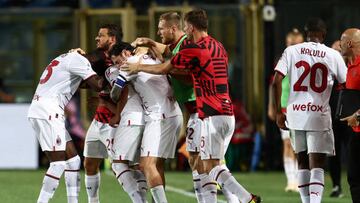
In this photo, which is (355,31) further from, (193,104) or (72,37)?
(72,37)

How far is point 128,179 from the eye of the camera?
1270 centimetres

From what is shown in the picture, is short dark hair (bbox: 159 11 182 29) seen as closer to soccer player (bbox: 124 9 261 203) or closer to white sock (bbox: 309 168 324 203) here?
soccer player (bbox: 124 9 261 203)

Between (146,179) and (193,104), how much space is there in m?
0.99

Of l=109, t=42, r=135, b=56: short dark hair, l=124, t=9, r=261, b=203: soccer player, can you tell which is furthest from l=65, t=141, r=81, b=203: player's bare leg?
l=124, t=9, r=261, b=203: soccer player

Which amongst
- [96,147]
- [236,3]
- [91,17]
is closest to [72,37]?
[91,17]

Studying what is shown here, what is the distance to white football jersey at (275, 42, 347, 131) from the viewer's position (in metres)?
12.9

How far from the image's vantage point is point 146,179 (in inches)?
497

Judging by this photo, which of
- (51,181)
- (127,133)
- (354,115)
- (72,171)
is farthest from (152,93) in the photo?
(354,115)

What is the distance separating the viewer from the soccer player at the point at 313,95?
12.9 m

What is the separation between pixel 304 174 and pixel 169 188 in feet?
15.8

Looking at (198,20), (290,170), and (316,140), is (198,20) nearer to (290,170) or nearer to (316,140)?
(316,140)

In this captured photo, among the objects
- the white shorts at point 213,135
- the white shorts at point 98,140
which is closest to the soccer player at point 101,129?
the white shorts at point 98,140

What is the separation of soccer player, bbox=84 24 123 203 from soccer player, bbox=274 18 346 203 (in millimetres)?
1815

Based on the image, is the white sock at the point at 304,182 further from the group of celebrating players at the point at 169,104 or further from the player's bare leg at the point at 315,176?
the player's bare leg at the point at 315,176
